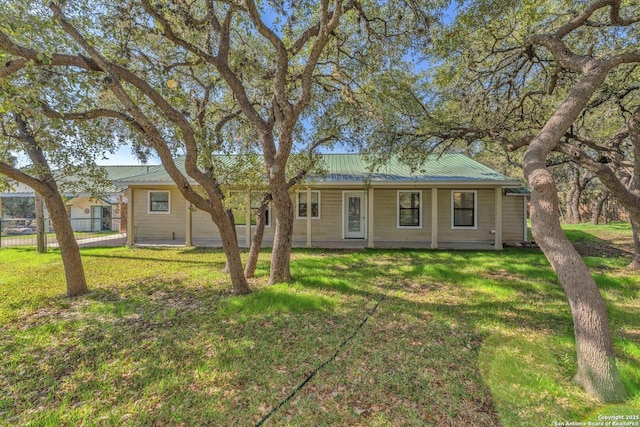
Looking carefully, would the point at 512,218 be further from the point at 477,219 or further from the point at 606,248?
the point at 606,248

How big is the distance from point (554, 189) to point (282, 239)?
443 centimetres

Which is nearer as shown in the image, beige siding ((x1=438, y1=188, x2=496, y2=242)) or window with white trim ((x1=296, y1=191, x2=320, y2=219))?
beige siding ((x1=438, y1=188, x2=496, y2=242))

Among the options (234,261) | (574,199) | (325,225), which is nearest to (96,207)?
(325,225)

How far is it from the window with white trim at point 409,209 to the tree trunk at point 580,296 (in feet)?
29.3

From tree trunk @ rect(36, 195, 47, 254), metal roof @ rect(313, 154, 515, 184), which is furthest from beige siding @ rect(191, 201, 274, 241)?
tree trunk @ rect(36, 195, 47, 254)

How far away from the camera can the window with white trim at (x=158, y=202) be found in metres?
12.5

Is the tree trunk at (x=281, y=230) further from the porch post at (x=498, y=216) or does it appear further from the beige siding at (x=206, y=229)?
the porch post at (x=498, y=216)

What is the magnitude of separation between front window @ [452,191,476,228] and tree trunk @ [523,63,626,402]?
30.5ft

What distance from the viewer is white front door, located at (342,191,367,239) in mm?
12078

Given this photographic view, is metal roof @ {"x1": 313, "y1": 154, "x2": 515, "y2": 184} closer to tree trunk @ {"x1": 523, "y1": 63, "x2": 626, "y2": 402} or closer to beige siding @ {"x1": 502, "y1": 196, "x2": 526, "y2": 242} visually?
beige siding @ {"x1": 502, "y1": 196, "x2": 526, "y2": 242}

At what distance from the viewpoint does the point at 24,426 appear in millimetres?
2289

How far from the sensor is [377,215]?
12.0 m

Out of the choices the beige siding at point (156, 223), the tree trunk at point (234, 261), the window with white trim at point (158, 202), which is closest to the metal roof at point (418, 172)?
the tree trunk at point (234, 261)

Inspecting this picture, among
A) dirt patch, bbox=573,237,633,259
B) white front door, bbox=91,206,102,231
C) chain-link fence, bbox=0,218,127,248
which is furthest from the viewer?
white front door, bbox=91,206,102,231
